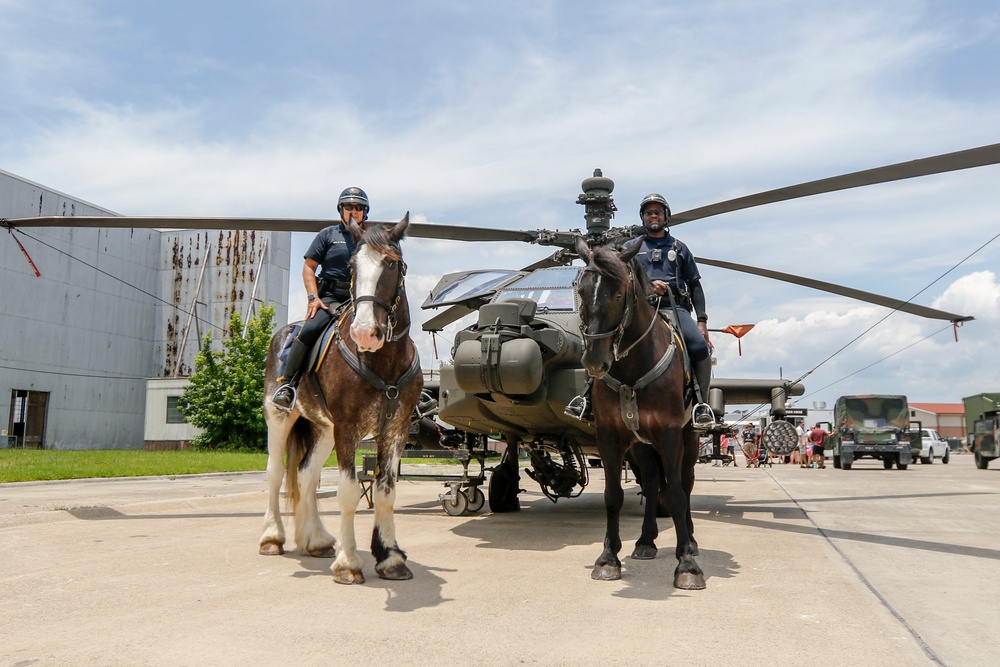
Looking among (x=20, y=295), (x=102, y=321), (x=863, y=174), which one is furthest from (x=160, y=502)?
(x=102, y=321)

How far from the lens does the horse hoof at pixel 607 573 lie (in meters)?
4.87

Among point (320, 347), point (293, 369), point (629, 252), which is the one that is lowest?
point (293, 369)

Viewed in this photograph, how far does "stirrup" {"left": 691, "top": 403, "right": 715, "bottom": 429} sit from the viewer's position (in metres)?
5.30

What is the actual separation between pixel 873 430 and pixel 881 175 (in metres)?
21.2

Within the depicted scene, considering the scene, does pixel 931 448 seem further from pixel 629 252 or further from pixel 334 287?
pixel 334 287

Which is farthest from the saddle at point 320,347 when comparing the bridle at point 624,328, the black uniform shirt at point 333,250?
the bridle at point 624,328

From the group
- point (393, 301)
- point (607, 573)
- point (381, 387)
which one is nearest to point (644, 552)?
point (607, 573)

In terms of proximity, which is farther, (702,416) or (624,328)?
(702,416)

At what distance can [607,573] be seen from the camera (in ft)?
16.0

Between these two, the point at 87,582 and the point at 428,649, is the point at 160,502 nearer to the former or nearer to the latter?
the point at 87,582

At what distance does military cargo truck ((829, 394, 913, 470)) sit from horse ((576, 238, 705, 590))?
864 inches

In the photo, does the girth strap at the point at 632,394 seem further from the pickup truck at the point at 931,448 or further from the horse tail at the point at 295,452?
the pickup truck at the point at 931,448

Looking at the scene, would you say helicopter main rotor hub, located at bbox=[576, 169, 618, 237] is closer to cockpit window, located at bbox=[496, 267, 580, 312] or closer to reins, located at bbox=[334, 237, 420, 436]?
cockpit window, located at bbox=[496, 267, 580, 312]

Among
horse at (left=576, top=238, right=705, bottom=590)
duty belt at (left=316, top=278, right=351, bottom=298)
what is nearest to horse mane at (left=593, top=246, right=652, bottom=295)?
horse at (left=576, top=238, right=705, bottom=590)
